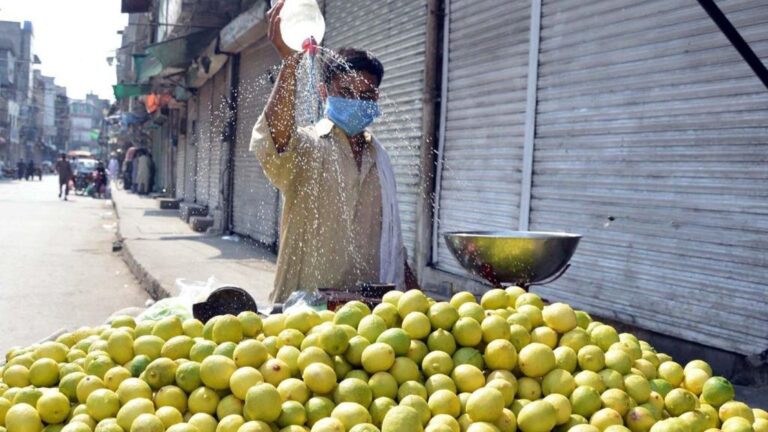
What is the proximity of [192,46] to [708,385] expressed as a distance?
1335cm

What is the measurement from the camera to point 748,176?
3.56 meters

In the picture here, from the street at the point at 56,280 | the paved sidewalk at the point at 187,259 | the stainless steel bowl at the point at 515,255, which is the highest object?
the stainless steel bowl at the point at 515,255

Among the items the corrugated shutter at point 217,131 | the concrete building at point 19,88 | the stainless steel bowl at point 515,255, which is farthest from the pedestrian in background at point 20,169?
the stainless steel bowl at point 515,255

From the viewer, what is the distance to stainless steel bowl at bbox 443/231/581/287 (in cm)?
253

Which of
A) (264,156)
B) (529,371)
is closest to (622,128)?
(264,156)

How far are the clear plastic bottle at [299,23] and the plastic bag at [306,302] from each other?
3.31 ft

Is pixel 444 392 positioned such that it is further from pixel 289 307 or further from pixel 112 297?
pixel 112 297

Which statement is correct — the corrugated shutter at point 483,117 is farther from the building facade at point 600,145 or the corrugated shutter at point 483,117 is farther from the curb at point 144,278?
the curb at point 144,278

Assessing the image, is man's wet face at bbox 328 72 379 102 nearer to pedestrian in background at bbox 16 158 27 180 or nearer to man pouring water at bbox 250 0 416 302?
man pouring water at bbox 250 0 416 302

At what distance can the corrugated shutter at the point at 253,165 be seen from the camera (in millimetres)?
11531

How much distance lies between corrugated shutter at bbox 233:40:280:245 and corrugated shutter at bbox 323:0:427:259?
366 centimetres

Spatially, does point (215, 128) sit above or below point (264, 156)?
above

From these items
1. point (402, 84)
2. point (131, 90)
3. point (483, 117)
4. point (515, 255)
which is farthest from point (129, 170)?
point (515, 255)

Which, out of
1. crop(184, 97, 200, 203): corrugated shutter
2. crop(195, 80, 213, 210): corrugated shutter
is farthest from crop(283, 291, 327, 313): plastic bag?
crop(184, 97, 200, 203): corrugated shutter
